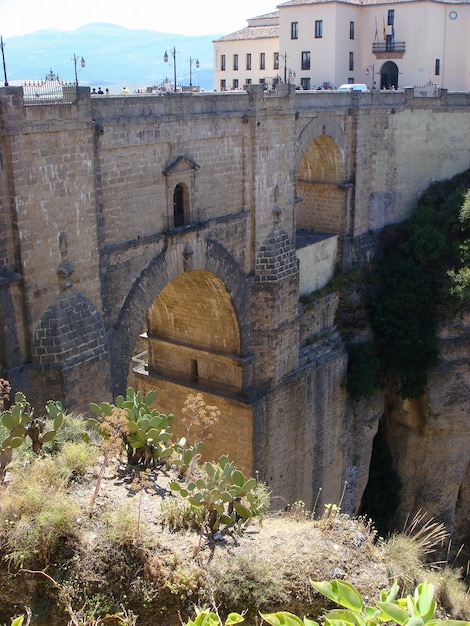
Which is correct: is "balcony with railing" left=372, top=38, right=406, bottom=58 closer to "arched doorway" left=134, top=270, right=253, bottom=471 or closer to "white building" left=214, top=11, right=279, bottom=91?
"white building" left=214, top=11, right=279, bottom=91

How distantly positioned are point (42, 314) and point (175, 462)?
4.51m

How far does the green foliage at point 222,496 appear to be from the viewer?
8.32m

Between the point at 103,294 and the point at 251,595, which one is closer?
the point at 251,595

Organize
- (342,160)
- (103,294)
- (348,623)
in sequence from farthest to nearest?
(342,160) → (103,294) → (348,623)

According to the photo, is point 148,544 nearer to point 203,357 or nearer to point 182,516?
point 182,516

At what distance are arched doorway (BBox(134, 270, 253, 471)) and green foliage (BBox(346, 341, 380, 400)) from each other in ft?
14.8

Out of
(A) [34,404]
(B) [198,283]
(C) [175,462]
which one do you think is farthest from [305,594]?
(B) [198,283]

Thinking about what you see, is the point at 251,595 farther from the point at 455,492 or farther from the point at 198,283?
the point at 455,492

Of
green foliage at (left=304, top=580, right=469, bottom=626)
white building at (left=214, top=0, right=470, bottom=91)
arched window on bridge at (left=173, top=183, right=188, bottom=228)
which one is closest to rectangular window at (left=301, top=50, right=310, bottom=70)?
white building at (left=214, top=0, right=470, bottom=91)

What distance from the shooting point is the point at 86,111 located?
1294 cm

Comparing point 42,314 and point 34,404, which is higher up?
point 42,314

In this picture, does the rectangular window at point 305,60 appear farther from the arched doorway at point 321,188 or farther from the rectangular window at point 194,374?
the rectangular window at point 194,374

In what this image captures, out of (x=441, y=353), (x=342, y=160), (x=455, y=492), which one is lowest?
(x=455, y=492)

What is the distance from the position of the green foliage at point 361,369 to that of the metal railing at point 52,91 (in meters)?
12.8
